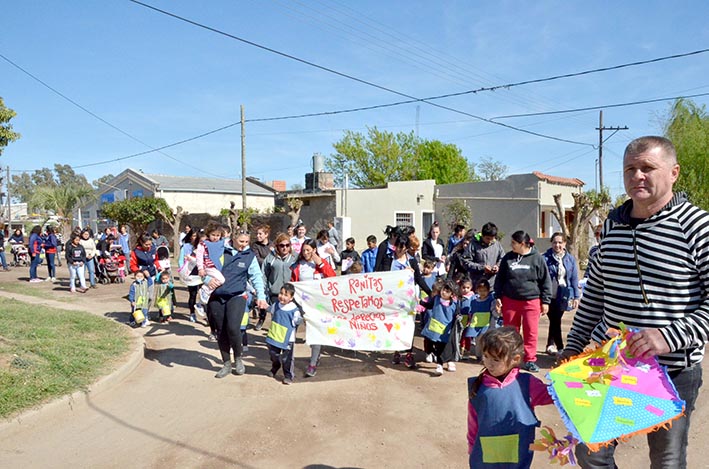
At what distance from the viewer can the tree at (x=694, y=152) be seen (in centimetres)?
2652

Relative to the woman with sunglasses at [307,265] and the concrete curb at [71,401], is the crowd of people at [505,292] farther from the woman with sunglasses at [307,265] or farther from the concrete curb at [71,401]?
the concrete curb at [71,401]

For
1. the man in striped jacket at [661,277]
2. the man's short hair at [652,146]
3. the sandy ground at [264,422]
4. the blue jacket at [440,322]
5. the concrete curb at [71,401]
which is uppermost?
the man's short hair at [652,146]

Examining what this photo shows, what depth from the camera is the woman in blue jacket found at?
800 centimetres

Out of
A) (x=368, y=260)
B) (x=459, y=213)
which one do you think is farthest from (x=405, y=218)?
(x=368, y=260)

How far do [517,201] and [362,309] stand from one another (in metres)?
21.5

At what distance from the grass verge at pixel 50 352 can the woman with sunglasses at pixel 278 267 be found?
236cm

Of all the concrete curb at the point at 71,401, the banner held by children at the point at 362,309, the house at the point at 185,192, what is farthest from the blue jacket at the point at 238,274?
the house at the point at 185,192

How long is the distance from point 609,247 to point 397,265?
503 centimetres

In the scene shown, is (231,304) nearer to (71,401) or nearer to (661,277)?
(71,401)

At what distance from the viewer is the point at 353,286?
7.21 metres

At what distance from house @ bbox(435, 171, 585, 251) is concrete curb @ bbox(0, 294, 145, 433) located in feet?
72.9

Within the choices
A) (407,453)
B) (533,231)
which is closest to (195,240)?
(407,453)

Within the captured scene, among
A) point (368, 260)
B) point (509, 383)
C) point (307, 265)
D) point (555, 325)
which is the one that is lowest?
point (555, 325)

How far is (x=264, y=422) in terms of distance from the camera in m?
5.34
